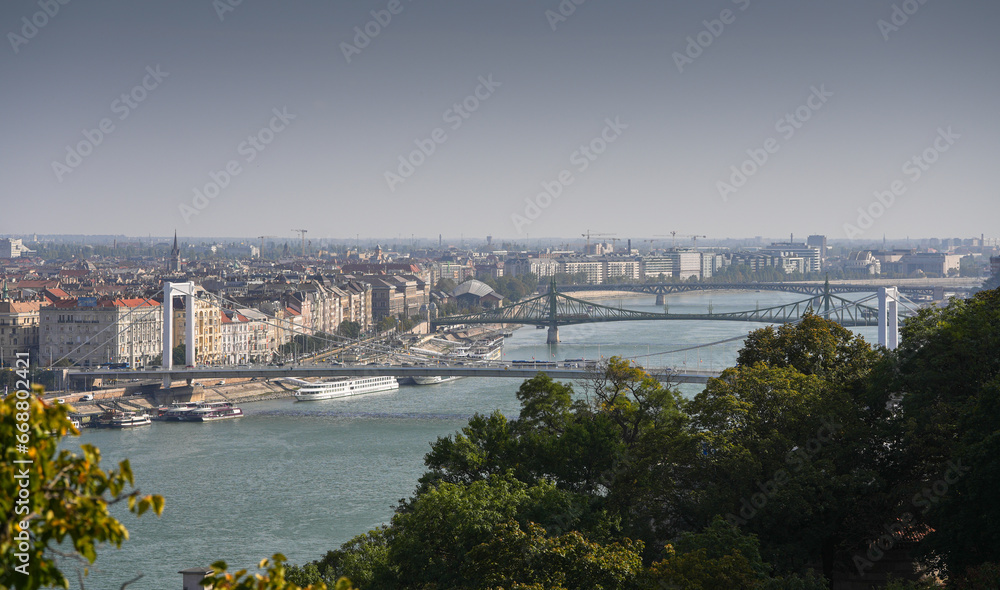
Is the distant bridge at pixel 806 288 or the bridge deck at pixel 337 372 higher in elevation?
the distant bridge at pixel 806 288

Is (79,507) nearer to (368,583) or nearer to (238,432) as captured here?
(368,583)

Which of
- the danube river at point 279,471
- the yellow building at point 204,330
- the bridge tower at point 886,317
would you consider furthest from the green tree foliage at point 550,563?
the yellow building at point 204,330

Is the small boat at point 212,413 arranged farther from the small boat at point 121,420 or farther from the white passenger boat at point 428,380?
the white passenger boat at point 428,380

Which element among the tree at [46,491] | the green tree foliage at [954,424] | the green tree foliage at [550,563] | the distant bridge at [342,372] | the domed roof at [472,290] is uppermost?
the tree at [46,491]

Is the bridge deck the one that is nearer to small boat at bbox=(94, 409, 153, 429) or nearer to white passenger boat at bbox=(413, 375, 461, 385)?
small boat at bbox=(94, 409, 153, 429)

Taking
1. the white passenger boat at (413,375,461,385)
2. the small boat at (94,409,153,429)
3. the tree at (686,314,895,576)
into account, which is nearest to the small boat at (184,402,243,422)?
the small boat at (94,409,153,429)

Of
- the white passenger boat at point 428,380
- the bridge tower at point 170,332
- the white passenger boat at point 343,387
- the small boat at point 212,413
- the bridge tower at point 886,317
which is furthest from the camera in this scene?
the white passenger boat at point 428,380
